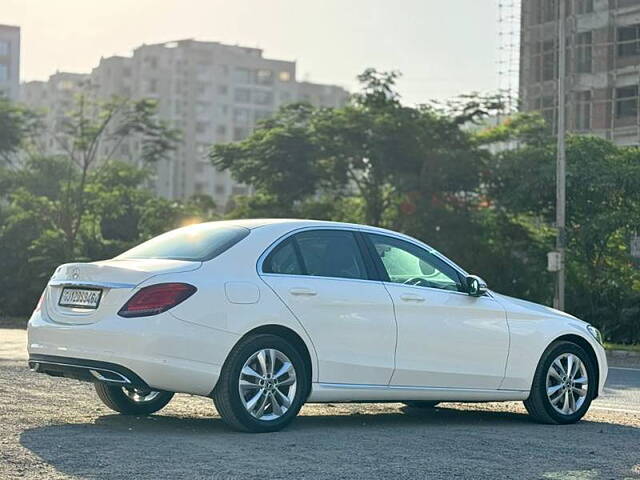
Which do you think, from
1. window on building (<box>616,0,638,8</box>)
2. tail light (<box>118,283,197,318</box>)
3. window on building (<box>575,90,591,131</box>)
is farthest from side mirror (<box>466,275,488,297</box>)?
window on building (<box>575,90,591,131</box>)

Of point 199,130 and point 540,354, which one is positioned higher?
point 199,130

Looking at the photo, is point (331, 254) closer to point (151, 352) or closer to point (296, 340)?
point (296, 340)

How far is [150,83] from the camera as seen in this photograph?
152 meters

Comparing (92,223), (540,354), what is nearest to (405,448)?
(540,354)

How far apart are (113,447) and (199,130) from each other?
145 meters

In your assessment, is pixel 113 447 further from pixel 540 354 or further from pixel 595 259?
pixel 595 259

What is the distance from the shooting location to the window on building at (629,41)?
55.2 m

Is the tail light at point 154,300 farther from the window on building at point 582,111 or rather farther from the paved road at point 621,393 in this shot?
the window on building at point 582,111

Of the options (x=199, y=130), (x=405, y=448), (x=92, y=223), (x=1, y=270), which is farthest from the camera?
(x=199, y=130)

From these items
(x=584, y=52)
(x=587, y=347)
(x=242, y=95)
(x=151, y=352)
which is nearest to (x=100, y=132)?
(x=584, y=52)

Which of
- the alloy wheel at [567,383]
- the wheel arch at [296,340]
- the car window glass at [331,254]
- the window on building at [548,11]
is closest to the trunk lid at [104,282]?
the wheel arch at [296,340]

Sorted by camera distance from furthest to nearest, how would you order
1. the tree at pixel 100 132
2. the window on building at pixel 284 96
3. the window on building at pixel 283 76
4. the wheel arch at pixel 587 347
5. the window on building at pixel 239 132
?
the window on building at pixel 284 96 → the window on building at pixel 283 76 → the window on building at pixel 239 132 → the tree at pixel 100 132 → the wheel arch at pixel 587 347

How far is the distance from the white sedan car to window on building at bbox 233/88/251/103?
482 feet

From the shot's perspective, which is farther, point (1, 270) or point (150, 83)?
point (150, 83)
